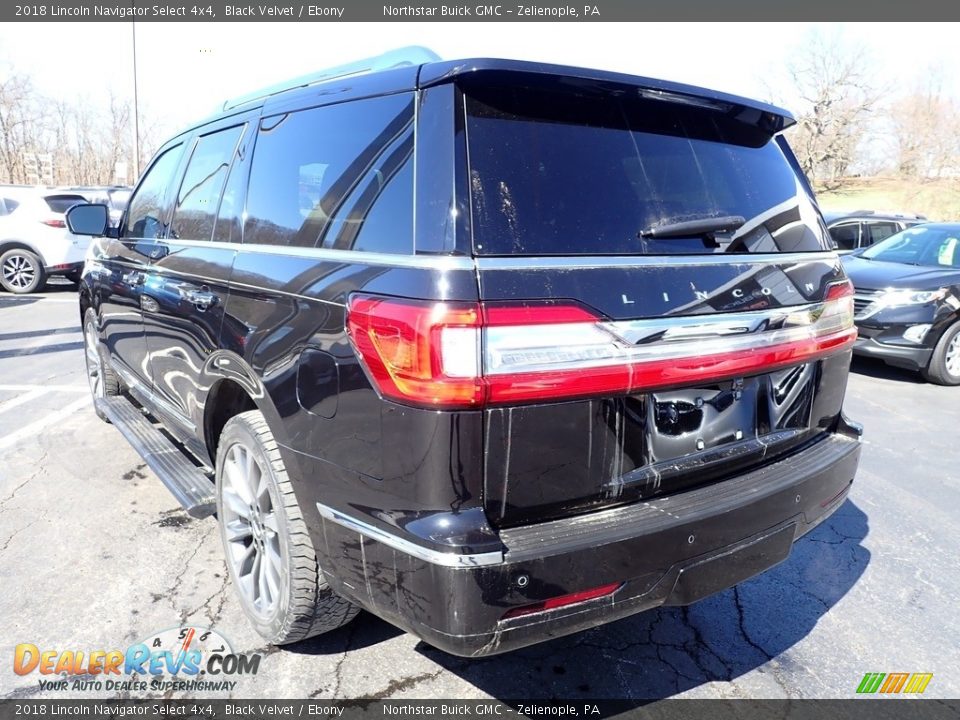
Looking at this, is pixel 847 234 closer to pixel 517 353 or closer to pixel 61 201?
pixel 517 353

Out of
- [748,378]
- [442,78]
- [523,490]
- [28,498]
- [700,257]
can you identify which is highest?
[442,78]

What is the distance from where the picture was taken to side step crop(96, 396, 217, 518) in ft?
9.76

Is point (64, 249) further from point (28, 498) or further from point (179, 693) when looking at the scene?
point (179, 693)

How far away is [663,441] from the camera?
209 cm

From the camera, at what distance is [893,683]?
100 inches

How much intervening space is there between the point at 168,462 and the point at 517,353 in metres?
2.43

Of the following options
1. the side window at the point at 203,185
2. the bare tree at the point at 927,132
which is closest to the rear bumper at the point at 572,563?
the side window at the point at 203,185

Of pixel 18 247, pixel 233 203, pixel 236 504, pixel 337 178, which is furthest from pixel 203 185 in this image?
pixel 18 247

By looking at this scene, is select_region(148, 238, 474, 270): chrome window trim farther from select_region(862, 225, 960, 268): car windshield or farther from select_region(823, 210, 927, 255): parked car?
select_region(823, 210, 927, 255): parked car

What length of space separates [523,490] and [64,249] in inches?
501

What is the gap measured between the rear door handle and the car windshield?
303 inches

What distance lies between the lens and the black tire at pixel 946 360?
6926mm

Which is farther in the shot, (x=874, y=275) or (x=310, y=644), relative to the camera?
(x=874, y=275)

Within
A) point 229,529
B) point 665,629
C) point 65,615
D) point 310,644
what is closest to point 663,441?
point 665,629
